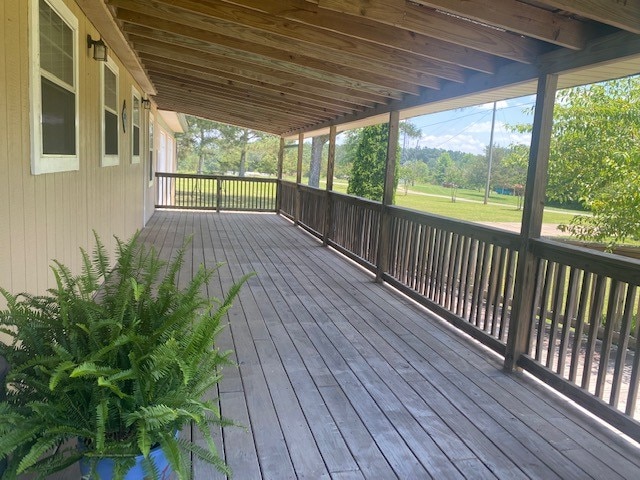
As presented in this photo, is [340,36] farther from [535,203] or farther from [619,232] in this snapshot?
[619,232]

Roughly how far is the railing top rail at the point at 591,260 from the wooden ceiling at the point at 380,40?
105 centimetres

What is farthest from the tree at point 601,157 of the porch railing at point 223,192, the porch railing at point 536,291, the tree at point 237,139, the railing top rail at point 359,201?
the tree at point 237,139

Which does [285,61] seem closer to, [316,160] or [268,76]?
[268,76]

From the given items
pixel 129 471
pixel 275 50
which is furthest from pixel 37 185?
pixel 275 50

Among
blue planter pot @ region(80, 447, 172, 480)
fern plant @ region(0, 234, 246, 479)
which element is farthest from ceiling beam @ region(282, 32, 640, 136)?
blue planter pot @ region(80, 447, 172, 480)

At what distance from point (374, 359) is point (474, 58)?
228cm

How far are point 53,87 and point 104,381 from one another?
84.7 inches

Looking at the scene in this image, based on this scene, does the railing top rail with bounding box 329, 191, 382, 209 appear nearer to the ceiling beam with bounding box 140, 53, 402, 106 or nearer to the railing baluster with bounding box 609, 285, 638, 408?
the ceiling beam with bounding box 140, 53, 402, 106

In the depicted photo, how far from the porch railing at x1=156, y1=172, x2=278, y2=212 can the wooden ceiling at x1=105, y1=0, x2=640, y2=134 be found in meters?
5.74

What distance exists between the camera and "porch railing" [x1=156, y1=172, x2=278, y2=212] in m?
12.0

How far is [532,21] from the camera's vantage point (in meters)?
2.72

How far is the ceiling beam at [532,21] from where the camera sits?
2.67 m

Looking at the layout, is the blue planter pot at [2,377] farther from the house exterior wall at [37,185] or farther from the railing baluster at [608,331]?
the railing baluster at [608,331]

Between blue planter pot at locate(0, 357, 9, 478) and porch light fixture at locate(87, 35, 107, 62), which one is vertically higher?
porch light fixture at locate(87, 35, 107, 62)
